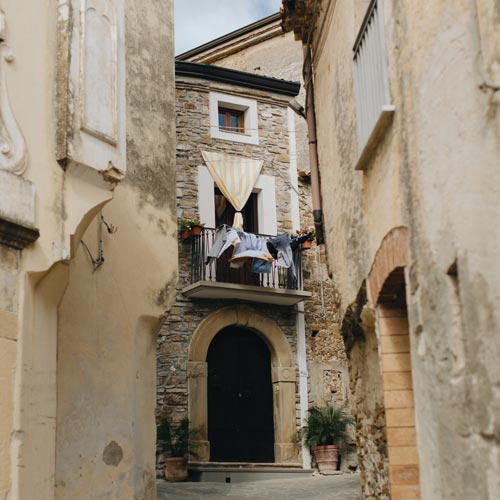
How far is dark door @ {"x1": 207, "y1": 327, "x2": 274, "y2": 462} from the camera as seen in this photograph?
1789cm

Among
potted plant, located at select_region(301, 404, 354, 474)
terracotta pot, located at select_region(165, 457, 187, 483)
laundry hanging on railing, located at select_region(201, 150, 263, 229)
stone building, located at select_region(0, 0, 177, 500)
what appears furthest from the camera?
laundry hanging on railing, located at select_region(201, 150, 263, 229)

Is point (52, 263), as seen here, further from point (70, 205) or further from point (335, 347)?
point (335, 347)

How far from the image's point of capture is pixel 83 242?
8844 mm

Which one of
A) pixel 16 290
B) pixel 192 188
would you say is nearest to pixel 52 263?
pixel 16 290

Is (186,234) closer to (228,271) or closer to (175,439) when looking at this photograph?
(228,271)

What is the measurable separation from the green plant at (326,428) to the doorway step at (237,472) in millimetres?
831

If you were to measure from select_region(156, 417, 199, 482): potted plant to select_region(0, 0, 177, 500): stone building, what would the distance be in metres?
7.07

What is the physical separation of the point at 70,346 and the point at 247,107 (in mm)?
12245

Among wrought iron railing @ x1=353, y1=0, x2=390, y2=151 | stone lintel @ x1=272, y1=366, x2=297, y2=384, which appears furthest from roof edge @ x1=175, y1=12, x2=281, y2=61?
wrought iron railing @ x1=353, y1=0, x2=390, y2=151

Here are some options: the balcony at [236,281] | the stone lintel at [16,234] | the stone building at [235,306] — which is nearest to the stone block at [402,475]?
the stone lintel at [16,234]

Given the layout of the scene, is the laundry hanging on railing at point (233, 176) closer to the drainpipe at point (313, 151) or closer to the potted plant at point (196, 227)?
the potted plant at point (196, 227)

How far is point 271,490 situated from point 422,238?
8949mm

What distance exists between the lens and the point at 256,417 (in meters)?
18.3

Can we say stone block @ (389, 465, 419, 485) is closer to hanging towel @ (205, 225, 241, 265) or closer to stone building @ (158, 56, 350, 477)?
stone building @ (158, 56, 350, 477)
